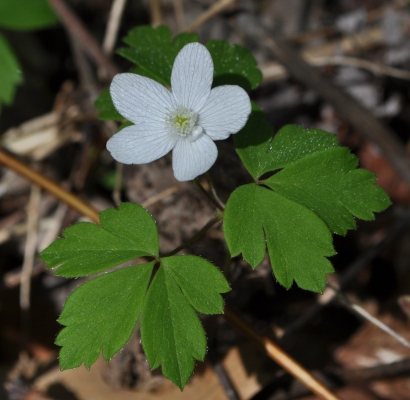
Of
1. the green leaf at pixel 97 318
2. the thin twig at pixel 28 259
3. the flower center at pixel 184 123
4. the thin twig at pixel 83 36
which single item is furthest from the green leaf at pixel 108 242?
the thin twig at pixel 83 36

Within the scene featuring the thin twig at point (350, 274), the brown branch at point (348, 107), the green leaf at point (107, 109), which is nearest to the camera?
the green leaf at point (107, 109)

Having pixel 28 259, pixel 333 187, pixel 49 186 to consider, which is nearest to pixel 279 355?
pixel 333 187

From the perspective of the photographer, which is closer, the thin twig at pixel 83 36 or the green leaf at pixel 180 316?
the green leaf at pixel 180 316

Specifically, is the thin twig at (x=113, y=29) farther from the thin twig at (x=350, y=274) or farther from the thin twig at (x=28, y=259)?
the thin twig at (x=350, y=274)

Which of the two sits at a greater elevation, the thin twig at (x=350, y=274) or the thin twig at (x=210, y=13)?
the thin twig at (x=210, y=13)

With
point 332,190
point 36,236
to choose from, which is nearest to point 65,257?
point 332,190

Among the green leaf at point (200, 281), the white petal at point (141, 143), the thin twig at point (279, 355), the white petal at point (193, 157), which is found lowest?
the thin twig at point (279, 355)

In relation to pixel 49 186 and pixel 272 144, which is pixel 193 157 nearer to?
pixel 272 144
